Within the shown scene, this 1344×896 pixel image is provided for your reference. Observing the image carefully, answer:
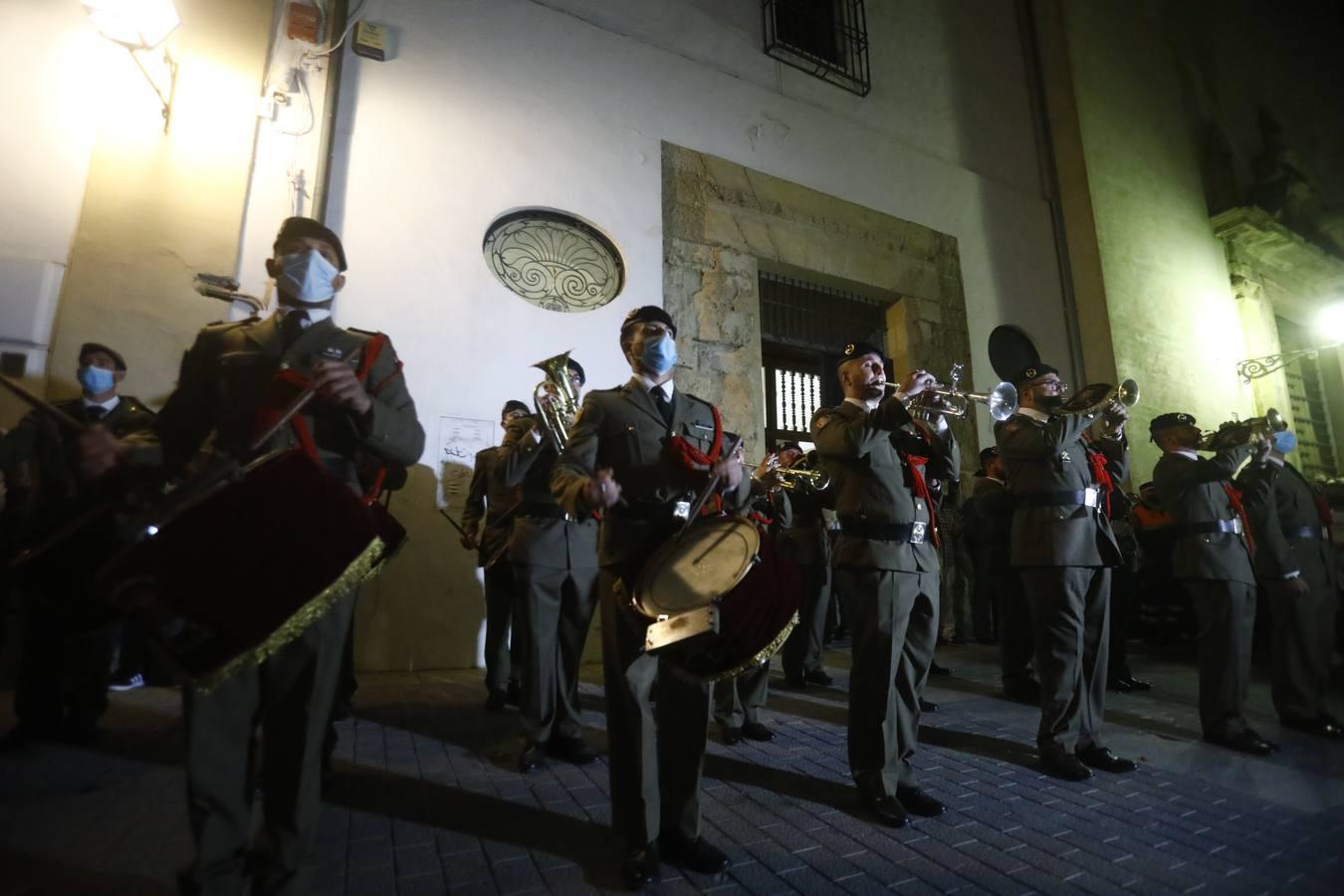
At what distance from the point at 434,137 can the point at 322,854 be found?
6.16m

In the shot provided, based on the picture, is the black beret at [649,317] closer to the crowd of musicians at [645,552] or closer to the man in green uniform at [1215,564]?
the crowd of musicians at [645,552]

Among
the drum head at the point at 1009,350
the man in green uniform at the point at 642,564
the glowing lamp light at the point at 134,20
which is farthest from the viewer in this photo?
the drum head at the point at 1009,350

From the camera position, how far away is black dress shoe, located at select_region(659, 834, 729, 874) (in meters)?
2.40

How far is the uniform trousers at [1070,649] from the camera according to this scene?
3645mm

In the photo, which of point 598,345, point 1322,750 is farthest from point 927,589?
point 598,345

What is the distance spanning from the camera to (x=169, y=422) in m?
2.08

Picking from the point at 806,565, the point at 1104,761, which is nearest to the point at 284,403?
the point at 1104,761

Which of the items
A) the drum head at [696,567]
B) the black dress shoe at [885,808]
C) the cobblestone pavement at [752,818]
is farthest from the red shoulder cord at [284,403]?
the black dress shoe at [885,808]

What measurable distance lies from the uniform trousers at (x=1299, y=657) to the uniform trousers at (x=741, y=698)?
12.0 feet

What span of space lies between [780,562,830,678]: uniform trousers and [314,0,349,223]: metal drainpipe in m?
5.19

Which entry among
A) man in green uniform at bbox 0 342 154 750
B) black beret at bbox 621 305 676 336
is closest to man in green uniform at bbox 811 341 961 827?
black beret at bbox 621 305 676 336

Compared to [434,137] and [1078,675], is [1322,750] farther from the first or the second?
[434,137]

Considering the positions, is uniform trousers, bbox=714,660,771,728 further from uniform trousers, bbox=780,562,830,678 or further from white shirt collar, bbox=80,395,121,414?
white shirt collar, bbox=80,395,121,414

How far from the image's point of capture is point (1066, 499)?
3.90m
